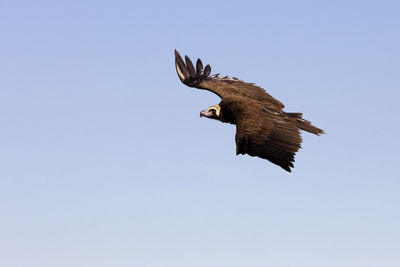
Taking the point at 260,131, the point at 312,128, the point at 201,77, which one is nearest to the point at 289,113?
the point at 312,128

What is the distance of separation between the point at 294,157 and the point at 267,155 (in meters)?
0.66

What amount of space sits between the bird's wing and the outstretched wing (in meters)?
1.09

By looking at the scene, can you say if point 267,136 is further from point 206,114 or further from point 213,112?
point 206,114

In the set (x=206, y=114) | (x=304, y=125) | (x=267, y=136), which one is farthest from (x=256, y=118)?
(x=206, y=114)

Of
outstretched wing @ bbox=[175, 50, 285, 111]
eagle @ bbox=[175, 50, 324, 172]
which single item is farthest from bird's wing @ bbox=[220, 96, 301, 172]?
outstretched wing @ bbox=[175, 50, 285, 111]

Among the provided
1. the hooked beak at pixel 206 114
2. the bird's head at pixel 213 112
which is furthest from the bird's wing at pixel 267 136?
the hooked beak at pixel 206 114

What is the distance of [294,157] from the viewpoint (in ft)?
49.1

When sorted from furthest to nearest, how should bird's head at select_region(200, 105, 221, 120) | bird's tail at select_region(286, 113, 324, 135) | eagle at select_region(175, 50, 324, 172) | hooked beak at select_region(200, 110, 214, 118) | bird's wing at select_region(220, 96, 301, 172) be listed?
hooked beak at select_region(200, 110, 214, 118) → bird's head at select_region(200, 105, 221, 120) → bird's tail at select_region(286, 113, 324, 135) → eagle at select_region(175, 50, 324, 172) → bird's wing at select_region(220, 96, 301, 172)

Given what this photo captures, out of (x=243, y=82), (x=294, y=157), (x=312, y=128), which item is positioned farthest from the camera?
(x=243, y=82)

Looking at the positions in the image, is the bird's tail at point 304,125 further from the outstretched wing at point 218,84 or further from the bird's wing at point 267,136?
the outstretched wing at point 218,84

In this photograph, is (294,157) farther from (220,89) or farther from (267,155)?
(220,89)

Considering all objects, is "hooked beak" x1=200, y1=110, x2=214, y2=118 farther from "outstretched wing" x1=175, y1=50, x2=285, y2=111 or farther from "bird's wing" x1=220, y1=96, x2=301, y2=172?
"bird's wing" x1=220, y1=96, x2=301, y2=172

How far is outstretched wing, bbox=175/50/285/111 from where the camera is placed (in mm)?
19109

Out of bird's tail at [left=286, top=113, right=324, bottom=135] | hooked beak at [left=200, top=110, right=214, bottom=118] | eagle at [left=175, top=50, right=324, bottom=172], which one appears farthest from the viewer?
hooked beak at [left=200, top=110, right=214, bottom=118]
